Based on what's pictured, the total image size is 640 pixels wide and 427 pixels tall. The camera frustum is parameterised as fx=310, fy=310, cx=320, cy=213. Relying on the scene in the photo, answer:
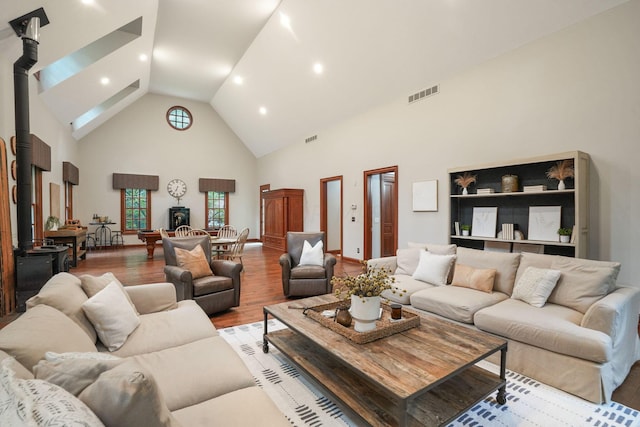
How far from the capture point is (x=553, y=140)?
3.90 m

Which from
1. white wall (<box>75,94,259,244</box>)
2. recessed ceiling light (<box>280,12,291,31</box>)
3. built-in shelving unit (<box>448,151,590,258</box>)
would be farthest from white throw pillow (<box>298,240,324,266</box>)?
white wall (<box>75,94,259,244</box>)

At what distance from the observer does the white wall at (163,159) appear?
9797 millimetres

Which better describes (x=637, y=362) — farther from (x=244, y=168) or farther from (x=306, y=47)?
(x=244, y=168)

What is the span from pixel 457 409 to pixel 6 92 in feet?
20.0

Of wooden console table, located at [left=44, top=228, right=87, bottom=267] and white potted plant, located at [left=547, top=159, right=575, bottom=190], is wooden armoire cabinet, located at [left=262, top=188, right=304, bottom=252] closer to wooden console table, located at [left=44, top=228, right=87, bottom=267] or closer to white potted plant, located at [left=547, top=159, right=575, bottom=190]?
wooden console table, located at [left=44, top=228, right=87, bottom=267]

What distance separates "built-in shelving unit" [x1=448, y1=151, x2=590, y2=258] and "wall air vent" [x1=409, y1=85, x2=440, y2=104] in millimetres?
1559

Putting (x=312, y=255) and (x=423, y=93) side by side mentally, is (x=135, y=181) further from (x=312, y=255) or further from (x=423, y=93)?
(x=423, y=93)

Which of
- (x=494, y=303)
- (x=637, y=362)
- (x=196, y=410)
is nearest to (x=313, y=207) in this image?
(x=494, y=303)

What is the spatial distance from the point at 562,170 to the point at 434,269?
6.21 ft

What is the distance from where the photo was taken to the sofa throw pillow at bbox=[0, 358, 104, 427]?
703 millimetres

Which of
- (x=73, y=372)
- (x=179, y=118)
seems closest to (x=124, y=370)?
(x=73, y=372)

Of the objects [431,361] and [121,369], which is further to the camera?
[431,361]

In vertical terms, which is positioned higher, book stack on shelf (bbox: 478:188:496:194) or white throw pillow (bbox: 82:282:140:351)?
book stack on shelf (bbox: 478:188:496:194)

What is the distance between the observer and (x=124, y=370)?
0.90 m
